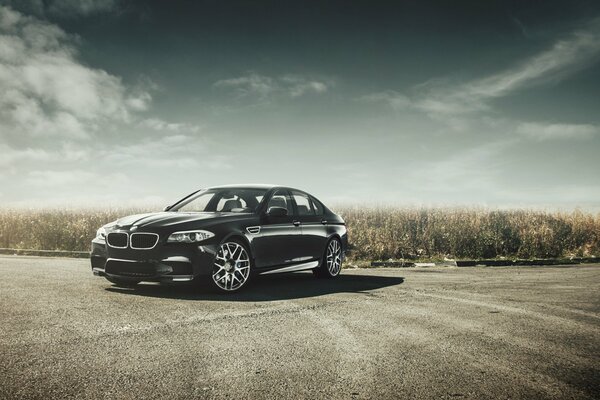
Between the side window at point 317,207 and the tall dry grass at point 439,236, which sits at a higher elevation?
the side window at point 317,207

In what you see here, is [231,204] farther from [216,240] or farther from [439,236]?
[439,236]

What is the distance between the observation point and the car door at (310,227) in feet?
31.6

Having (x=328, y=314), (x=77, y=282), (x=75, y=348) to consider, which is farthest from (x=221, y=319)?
(x=77, y=282)

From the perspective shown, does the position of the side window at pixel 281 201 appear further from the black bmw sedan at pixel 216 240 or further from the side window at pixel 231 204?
the side window at pixel 231 204

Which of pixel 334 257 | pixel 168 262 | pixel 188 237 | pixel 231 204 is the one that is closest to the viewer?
pixel 168 262

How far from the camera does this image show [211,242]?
25.1 ft

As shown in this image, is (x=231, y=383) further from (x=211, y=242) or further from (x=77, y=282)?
(x=77, y=282)

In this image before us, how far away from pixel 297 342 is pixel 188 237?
3.01 m

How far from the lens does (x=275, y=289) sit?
878 centimetres

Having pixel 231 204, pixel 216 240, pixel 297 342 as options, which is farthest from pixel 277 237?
pixel 297 342

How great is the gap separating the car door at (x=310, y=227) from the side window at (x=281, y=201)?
0.16 metres

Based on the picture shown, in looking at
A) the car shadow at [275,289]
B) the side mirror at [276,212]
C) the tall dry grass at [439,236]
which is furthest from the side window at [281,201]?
the tall dry grass at [439,236]

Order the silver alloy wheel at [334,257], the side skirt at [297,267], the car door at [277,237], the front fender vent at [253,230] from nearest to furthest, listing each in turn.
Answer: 1. the front fender vent at [253,230]
2. the car door at [277,237]
3. the side skirt at [297,267]
4. the silver alloy wheel at [334,257]

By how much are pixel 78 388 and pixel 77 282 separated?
18.9ft
